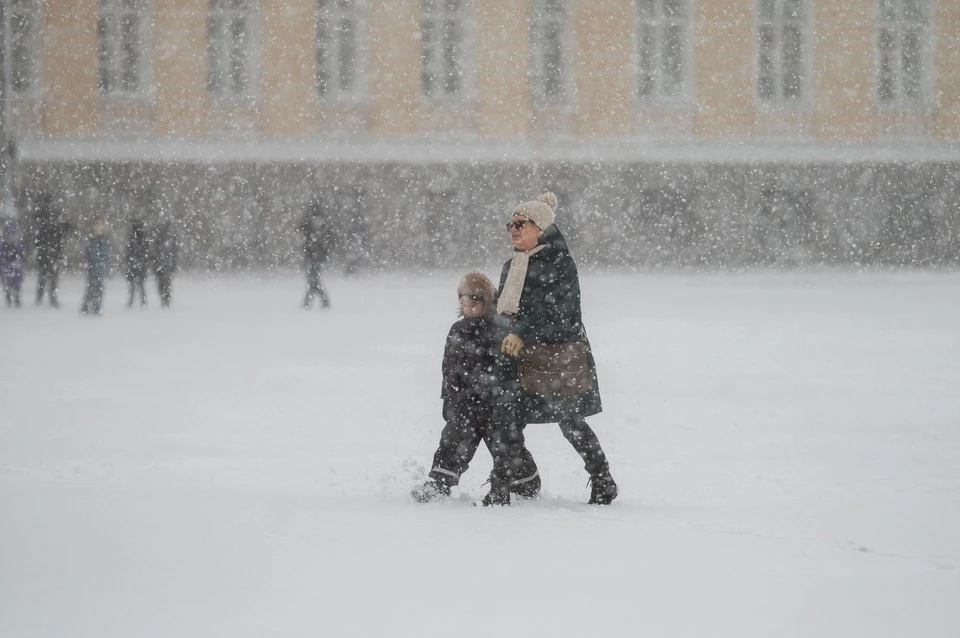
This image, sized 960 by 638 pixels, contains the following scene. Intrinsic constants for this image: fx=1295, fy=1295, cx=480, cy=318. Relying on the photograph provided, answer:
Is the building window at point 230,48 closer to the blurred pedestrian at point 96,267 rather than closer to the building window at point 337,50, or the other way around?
the building window at point 337,50

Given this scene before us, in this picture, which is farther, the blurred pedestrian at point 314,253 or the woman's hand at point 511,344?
the blurred pedestrian at point 314,253

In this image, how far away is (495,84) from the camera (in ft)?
93.1

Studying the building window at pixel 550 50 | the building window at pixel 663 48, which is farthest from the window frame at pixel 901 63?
the building window at pixel 550 50

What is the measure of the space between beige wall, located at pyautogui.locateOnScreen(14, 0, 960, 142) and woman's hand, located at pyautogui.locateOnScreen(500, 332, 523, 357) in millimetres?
22556

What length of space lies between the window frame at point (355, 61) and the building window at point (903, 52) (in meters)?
11.7

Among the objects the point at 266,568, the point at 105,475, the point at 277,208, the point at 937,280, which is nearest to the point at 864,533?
the point at 266,568

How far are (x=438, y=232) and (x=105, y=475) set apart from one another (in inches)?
828

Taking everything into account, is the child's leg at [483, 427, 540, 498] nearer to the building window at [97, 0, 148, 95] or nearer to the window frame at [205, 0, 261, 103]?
the window frame at [205, 0, 261, 103]

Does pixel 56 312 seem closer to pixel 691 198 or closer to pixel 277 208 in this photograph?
pixel 277 208

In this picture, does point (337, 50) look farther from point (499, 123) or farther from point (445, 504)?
point (445, 504)

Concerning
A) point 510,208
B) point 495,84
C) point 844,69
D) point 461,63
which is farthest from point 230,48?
point 844,69

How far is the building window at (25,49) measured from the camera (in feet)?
89.2

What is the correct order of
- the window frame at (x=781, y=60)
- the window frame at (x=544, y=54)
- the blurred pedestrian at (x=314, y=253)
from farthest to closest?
the window frame at (x=781, y=60), the window frame at (x=544, y=54), the blurred pedestrian at (x=314, y=253)

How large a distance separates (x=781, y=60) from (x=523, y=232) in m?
25.1
